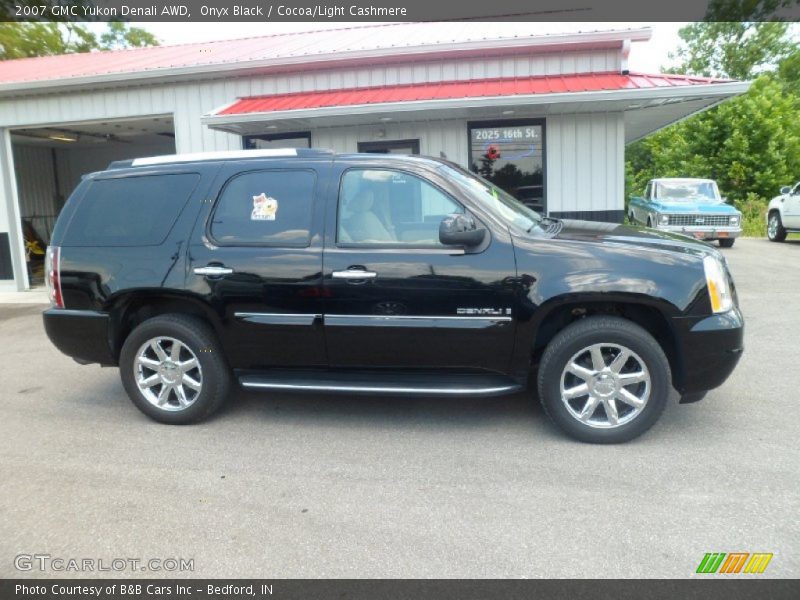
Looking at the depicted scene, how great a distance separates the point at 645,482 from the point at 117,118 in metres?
11.1

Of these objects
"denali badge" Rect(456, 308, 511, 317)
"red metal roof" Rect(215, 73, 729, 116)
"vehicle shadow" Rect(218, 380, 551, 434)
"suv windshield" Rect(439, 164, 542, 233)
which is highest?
"red metal roof" Rect(215, 73, 729, 116)

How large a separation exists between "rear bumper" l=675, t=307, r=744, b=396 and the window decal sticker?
289 cm

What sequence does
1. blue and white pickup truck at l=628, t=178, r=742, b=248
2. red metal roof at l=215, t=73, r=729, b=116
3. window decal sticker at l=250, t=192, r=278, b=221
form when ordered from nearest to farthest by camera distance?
window decal sticker at l=250, t=192, r=278, b=221, red metal roof at l=215, t=73, r=729, b=116, blue and white pickup truck at l=628, t=178, r=742, b=248

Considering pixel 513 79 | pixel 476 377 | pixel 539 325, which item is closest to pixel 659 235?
pixel 539 325

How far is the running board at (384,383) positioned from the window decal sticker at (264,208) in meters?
1.14

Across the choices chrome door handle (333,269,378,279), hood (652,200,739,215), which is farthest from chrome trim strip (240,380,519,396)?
hood (652,200,739,215)

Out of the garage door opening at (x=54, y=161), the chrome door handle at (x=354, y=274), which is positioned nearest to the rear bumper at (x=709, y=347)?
the chrome door handle at (x=354, y=274)

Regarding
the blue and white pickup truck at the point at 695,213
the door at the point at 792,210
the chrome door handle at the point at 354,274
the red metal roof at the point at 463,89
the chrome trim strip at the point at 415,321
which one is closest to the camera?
the chrome trim strip at the point at 415,321

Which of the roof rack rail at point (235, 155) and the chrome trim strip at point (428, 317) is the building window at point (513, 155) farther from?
the chrome trim strip at point (428, 317)

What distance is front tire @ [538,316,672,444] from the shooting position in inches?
163

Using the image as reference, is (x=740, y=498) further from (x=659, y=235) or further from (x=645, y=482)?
(x=659, y=235)

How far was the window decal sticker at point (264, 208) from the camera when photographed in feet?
15.3

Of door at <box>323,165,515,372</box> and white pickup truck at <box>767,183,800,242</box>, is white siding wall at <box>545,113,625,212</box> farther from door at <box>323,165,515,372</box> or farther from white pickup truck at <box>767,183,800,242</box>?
white pickup truck at <box>767,183,800,242</box>
